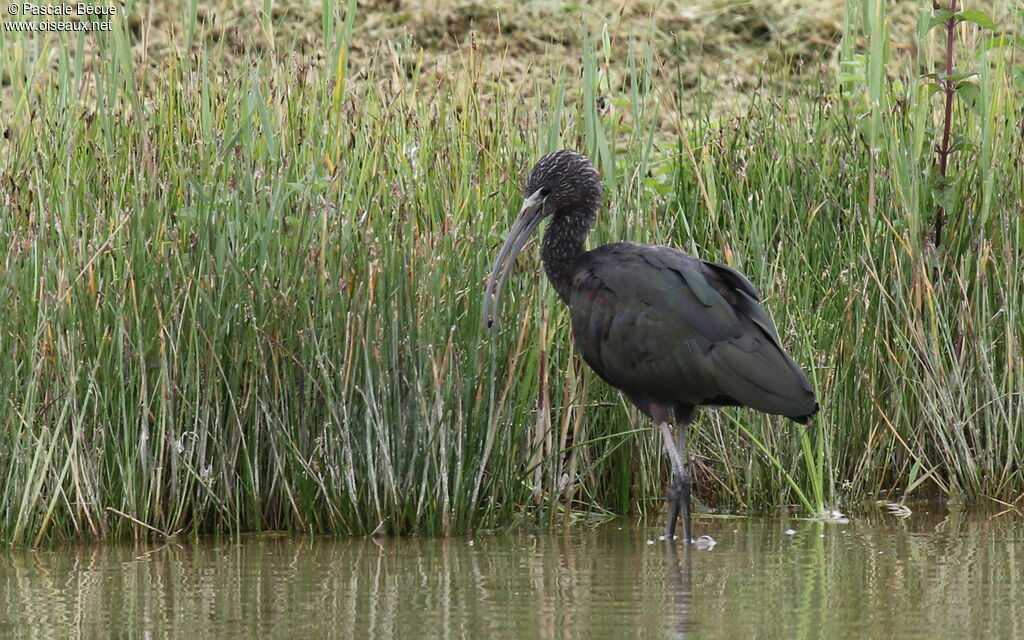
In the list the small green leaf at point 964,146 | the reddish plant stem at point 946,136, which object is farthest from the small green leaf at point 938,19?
the small green leaf at point 964,146

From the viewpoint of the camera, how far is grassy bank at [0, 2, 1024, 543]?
4891 mm

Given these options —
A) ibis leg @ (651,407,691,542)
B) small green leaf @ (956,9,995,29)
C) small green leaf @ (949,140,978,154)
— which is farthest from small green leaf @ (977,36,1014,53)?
ibis leg @ (651,407,691,542)

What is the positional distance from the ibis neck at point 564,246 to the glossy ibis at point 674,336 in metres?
0.02

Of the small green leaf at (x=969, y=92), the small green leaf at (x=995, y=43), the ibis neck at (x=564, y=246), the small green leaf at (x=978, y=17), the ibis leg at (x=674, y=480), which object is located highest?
the small green leaf at (x=978, y=17)

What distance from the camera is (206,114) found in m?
5.29

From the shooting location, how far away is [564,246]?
5336 mm

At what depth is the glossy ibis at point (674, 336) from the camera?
481 centimetres

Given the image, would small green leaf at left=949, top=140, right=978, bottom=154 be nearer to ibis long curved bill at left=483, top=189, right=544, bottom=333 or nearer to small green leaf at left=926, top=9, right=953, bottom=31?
small green leaf at left=926, top=9, right=953, bottom=31

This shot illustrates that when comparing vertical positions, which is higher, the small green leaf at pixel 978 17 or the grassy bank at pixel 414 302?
the small green leaf at pixel 978 17

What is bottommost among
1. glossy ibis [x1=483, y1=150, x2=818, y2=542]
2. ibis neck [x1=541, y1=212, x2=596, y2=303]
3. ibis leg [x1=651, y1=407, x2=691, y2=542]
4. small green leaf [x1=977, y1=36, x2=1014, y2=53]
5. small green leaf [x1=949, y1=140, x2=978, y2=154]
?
ibis leg [x1=651, y1=407, x2=691, y2=542]

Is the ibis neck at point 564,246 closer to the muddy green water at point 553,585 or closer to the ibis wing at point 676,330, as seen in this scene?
the ibis wing at point 676,330

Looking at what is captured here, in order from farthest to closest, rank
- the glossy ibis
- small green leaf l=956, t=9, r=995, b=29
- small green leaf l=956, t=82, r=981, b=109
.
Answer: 1. small green leaf l=956, t=82, r=981, b=109
2. small green leaf l=956, t=9, r=995, b=29
3. the glossy ibis

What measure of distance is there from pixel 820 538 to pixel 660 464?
81 cm

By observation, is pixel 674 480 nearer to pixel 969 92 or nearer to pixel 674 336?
pixel 674 336
